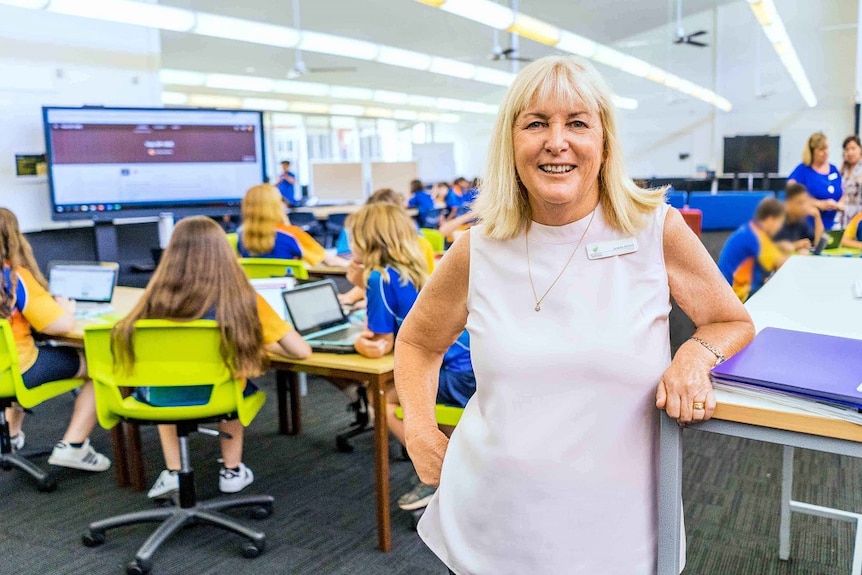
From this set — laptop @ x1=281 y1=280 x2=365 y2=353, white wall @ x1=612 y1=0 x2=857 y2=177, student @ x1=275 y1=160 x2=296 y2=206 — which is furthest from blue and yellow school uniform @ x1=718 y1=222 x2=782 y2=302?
student @ x1=275 y1=160 x2=296 y2=206

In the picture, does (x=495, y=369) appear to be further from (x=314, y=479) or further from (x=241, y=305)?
(x=314, y=479)

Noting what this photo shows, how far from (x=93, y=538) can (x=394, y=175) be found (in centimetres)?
891

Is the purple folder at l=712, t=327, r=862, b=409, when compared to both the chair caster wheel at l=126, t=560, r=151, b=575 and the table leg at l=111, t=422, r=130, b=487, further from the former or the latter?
the table leg at l=111, t=422, r=130, b=487

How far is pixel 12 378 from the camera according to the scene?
10.0ft

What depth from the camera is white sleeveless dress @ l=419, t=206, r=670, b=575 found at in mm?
1109

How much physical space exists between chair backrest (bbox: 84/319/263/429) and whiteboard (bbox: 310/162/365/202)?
8386 millimetres

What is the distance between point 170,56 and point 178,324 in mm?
10848

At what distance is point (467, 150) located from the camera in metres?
20.3

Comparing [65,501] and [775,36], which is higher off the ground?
[775,36]

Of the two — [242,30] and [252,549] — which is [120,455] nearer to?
[252,549]

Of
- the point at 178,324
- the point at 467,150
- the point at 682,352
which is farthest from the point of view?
the point at 467,150

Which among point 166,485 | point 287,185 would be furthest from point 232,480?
point 287,185

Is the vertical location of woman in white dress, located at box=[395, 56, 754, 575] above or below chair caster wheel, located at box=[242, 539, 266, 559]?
above

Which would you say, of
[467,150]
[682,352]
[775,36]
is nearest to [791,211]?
[682,352]
